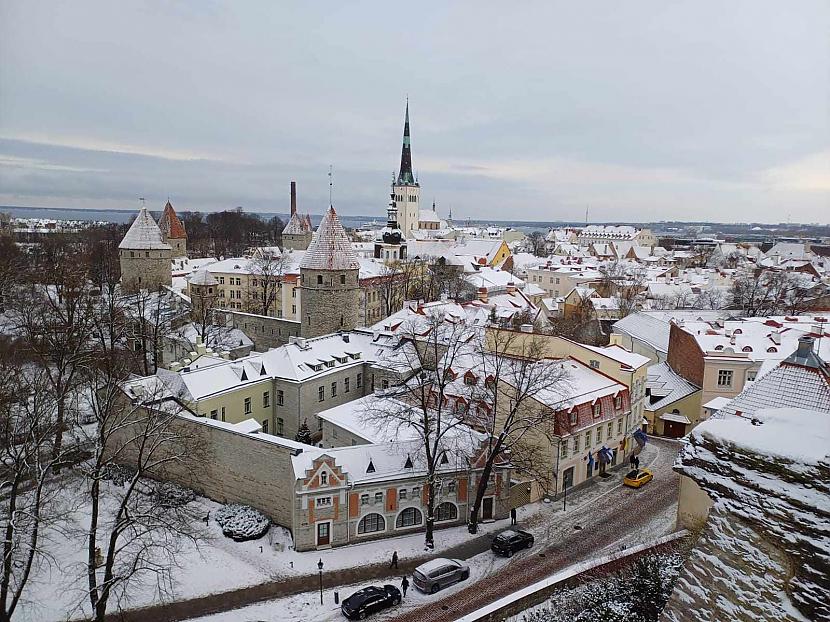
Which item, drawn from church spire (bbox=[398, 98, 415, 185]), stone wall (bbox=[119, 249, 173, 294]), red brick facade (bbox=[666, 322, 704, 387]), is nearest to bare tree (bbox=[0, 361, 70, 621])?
stone wall (bbox=[119, 249, 173, 294])

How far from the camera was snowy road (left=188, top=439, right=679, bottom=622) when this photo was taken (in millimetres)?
14750

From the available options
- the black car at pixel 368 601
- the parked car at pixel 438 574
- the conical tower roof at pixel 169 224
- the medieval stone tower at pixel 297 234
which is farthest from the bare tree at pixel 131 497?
the conical tower roof at pixel 169 224

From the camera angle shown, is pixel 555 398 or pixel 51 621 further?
pixel 555 398

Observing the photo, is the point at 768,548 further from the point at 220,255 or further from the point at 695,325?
the point at 220,255

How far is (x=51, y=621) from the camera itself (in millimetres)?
14602

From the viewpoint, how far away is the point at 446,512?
19328 mm

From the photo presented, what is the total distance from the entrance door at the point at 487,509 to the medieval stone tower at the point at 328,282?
15.0m

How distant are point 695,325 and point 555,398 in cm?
1382

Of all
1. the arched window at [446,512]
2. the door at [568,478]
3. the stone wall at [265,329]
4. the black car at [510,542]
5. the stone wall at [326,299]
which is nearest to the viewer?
the black car at [510,542]

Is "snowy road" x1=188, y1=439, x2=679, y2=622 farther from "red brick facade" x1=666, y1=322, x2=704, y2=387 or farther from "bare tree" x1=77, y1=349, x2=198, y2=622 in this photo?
"red brick facade" x1=666, y1=322, x2=704, y2=387

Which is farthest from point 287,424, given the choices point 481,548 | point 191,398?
point 481,548

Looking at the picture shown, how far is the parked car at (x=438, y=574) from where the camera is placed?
15.5 metres

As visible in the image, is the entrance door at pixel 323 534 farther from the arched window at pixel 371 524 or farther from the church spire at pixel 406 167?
the church spire at pixel 406 167

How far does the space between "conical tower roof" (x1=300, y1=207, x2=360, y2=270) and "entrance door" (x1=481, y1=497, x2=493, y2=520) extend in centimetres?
1592
